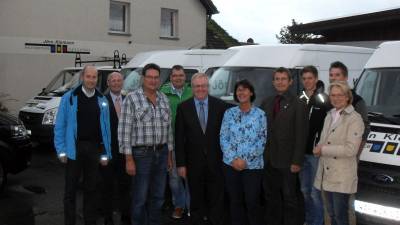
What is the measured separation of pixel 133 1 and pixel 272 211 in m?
15.5

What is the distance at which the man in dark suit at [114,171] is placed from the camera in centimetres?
593

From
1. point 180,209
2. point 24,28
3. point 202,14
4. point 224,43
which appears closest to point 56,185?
point 180,209

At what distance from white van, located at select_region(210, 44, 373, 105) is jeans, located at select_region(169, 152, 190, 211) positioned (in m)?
1.69

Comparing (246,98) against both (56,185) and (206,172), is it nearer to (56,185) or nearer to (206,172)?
(206,172)

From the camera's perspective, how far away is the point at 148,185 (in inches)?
216

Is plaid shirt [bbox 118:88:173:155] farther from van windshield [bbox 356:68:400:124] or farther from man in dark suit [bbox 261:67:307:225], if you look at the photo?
van windshield [bbox 356:68:400:124]

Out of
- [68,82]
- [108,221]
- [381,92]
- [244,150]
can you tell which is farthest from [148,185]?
[68,82]

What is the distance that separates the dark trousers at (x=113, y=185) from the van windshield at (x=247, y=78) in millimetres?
2250

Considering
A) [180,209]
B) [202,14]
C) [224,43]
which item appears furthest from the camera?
[224,43]

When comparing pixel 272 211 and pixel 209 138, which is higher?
pixel 209 138

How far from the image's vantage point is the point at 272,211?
5.54 metres

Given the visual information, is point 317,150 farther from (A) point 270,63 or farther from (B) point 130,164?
(A) point 270,63

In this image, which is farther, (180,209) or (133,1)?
(133,1)

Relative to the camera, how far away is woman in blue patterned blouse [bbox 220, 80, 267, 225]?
5.25 m
